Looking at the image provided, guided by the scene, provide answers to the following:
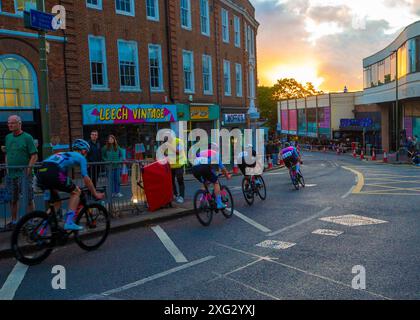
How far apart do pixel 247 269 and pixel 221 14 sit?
2729 centimetres

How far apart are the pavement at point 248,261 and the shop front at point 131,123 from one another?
37.3 feet

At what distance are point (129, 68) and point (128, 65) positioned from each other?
17cm

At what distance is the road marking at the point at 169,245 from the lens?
252 inches

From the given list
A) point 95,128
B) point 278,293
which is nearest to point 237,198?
point 278,293

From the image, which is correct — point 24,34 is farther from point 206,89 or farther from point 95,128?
point 206,89

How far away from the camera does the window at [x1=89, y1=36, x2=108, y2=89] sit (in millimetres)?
19750

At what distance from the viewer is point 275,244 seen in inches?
278

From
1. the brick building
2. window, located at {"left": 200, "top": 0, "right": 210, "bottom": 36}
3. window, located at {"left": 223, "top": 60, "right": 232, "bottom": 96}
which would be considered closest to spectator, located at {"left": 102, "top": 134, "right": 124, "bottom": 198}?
the brick building

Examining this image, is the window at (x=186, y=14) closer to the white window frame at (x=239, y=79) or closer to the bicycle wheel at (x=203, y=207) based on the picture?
the white window frame at (x=239, y=79)

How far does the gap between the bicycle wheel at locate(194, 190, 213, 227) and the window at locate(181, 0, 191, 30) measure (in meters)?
18.7

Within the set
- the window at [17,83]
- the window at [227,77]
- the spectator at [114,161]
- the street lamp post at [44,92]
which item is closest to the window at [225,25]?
the window at [227,77]

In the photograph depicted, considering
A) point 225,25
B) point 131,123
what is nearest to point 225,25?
point 225,25

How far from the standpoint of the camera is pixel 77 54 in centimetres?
1881

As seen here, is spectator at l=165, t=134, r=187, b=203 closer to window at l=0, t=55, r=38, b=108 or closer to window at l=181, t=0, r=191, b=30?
window at l=0, t=55, r=38, b=108
